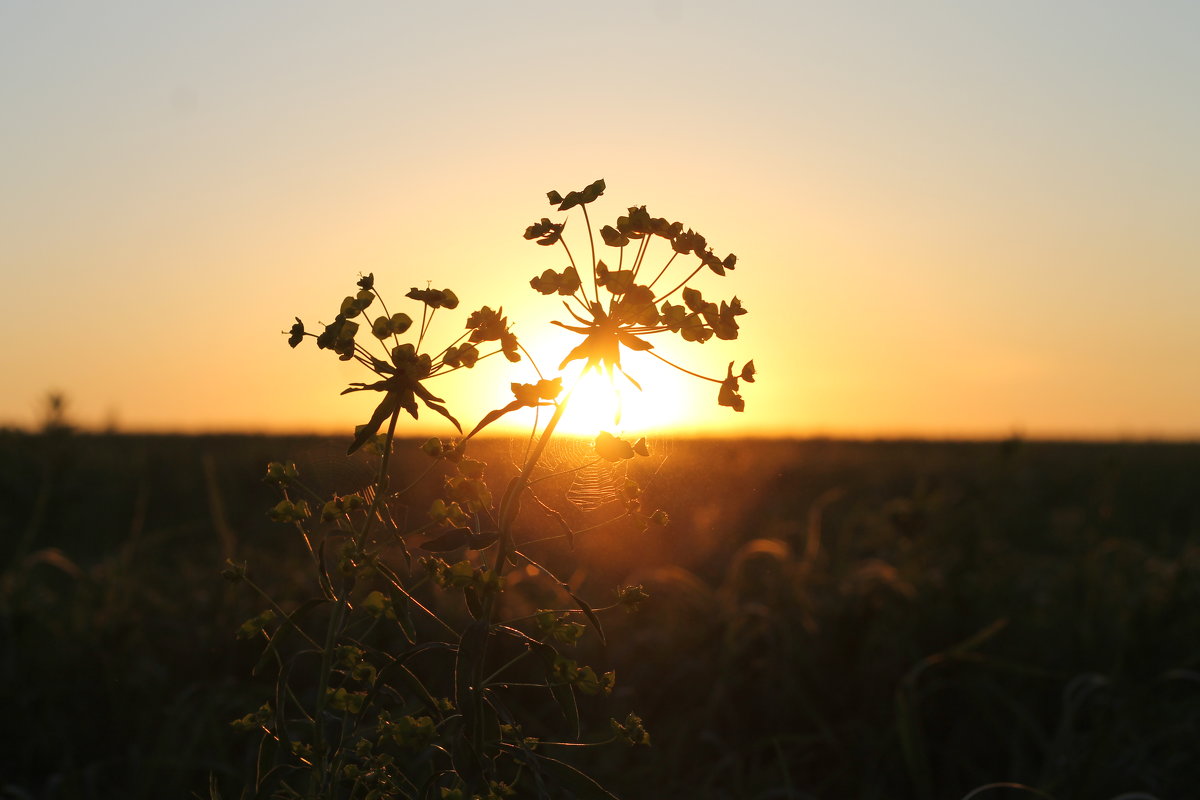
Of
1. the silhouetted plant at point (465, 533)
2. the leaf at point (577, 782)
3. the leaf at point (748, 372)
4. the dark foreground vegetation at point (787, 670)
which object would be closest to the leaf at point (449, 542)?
the silhouetted plant at point (465, 533)

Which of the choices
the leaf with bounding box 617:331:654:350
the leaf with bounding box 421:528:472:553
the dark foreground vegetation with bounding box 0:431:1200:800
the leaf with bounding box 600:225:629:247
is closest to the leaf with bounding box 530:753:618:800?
the leaf with bounding box 421:528:472:553

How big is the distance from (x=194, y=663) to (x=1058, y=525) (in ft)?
29.4

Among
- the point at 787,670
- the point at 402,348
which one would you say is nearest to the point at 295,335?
the point at 402,348

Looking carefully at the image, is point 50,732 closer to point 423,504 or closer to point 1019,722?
point 423,504

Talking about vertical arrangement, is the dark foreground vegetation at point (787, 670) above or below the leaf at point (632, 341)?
below

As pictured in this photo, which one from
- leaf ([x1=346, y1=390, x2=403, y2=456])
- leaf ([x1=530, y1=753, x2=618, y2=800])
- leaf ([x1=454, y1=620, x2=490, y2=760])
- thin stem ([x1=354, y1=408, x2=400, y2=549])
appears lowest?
leaf ([x1=530, y1=753, x2=618, y2=800])

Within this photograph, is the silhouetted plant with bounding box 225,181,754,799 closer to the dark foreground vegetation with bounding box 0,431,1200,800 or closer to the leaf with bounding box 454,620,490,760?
Answer: the leaf with bounding box 454,620,490,760

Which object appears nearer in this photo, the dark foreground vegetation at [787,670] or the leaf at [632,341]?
the leaf at [632,341]

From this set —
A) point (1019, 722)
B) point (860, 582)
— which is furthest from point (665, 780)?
point (860, 582)

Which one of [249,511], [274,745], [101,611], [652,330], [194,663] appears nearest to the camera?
[652,330]

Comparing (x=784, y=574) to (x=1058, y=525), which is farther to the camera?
(x=1058, y=525)

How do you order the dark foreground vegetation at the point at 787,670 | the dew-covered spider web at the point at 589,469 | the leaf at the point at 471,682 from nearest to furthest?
the leaf at the point at 471,682 < the dew-covered spider web at the point at 589,469 < the dark foreground vegetation at the point at 787,670

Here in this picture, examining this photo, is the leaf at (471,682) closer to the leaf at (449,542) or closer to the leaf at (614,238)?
the leaf at (449,542)

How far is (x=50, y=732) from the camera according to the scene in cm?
364
